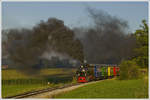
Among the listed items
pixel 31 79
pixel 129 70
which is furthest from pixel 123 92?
pixel 31 79

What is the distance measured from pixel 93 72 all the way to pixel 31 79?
7236 millimetres

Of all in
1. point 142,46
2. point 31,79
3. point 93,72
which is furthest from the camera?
point 93,72

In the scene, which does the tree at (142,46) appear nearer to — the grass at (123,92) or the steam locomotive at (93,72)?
Answer: the grass at (123,92)

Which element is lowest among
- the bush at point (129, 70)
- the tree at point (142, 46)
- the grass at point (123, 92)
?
the grass at point (123, 92)

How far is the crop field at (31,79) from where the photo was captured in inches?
829

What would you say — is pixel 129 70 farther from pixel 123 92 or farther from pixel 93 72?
pixel 93 72

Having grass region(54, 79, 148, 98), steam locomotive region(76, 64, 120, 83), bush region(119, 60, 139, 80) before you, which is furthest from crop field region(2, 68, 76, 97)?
bush region(119, 60, 139, 80)

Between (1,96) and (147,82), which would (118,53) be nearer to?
(147,82)

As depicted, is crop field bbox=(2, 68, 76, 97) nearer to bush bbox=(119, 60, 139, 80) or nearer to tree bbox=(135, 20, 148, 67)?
bush bbox=(119, 60, 139, 80)

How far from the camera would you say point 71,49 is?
79.9ft

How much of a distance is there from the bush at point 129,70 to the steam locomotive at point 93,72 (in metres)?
5.08

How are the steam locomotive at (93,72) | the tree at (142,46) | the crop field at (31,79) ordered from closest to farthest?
the tree at (142,46)
the crop field at (31,79)
the steam locomotive at (93,72)

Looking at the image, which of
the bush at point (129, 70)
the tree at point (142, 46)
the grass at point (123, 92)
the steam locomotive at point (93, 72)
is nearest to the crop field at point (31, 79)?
the steam locomotive at point (93, 72)

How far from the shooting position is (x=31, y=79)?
21.3m
